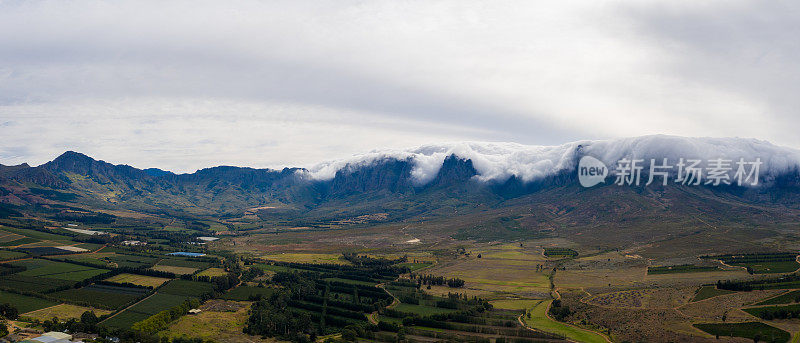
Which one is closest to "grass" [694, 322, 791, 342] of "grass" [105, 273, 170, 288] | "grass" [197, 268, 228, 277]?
"grass" [197, 268, 228, 277]

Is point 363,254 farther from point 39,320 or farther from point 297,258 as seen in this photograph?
point 39,320

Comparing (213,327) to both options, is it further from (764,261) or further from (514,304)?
(764,261)

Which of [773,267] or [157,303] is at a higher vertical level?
[773,267]

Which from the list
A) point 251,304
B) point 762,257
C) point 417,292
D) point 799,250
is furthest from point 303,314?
point 799,250

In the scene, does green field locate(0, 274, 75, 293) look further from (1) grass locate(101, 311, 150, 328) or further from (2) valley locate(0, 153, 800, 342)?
(1) grass locate(101, 311, 150, 328)

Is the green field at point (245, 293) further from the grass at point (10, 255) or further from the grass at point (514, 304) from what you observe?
the grass at point (10, 255)

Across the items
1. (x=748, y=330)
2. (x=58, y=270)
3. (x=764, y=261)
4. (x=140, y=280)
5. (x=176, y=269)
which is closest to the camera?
(x=748, y=330)

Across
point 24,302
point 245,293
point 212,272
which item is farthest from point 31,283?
point 245,293

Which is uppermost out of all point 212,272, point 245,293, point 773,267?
point 773,267
